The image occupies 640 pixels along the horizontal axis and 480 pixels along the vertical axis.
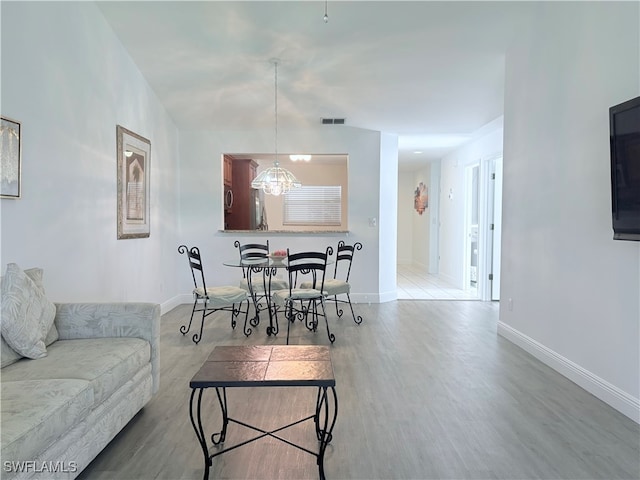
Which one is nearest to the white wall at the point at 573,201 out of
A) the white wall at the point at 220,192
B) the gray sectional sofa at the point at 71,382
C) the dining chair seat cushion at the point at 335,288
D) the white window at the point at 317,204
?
the dining chair seat cushion at the point at 335,288

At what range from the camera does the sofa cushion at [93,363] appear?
5.77 ft

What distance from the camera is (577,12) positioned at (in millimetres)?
2748

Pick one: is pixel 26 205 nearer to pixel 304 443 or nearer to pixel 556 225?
pixel 304 443

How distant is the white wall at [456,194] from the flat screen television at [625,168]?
10.5 feet

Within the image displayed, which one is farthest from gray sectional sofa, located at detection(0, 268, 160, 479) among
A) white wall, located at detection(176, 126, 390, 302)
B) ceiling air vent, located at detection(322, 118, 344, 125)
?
ceiling air vent, located at detection(322, 118, 344, 125)

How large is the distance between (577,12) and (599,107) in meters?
0.78

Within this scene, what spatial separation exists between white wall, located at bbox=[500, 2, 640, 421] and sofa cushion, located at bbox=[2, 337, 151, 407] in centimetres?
286

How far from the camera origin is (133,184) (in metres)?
4.01

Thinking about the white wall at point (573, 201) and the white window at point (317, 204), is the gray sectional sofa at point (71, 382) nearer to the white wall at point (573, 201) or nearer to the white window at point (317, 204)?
the white wall at point (573, 201)

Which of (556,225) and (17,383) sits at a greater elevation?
(556,225)

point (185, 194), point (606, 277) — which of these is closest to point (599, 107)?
point (606, 277)

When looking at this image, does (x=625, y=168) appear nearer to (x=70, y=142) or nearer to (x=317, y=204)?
(x=70, y=142)

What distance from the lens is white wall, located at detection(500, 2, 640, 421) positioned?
2350 mm

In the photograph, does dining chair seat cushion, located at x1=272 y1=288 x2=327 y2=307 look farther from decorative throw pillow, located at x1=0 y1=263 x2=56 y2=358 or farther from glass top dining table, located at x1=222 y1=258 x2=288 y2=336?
decorative throw pillow, located at x1=0 y1=263 x2=56 y2=358
